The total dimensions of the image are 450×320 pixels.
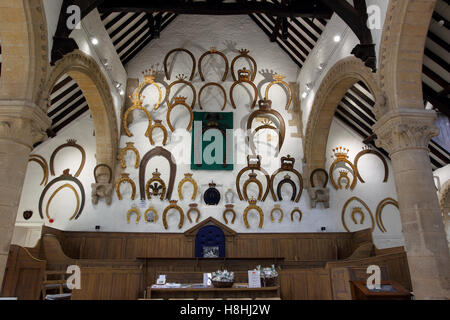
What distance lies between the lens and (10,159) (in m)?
4.36

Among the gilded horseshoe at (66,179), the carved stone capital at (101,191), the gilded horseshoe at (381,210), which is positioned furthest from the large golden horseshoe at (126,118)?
the gilded horseshoe at (381,210)

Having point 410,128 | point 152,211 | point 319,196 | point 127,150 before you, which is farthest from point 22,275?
point 319,196

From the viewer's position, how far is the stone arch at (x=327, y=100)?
20.8ft

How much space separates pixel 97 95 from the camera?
833 centimetres

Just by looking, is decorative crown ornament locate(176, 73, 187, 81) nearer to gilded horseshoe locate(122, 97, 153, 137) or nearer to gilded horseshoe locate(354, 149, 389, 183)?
gilded horseshoe locate(122, 97, 153, 137)

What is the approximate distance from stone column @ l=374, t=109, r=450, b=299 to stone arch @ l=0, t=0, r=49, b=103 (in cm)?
555

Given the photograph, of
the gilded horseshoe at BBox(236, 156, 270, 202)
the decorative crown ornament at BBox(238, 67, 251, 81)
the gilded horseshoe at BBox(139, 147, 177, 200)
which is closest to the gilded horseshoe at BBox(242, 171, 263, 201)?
the gilded horseshoe at BBox(236, 156, 270, 202)

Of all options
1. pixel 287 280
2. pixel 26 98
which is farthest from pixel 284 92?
pixel 26 98

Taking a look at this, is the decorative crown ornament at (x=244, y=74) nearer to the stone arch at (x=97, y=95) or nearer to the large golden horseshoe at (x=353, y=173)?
the large golden horseshoe at (x=353, y=173)

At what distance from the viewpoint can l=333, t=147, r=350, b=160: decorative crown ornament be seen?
9948 mm

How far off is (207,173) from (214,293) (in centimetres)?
515

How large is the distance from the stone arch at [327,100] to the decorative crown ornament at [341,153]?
1.90 feet

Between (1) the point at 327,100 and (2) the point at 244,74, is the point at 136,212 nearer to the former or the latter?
(2) the point at 244,74

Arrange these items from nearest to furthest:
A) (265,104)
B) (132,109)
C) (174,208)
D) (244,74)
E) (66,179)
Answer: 1. (174,208)
2. (66,179)
3. (132,109)
4. (265,104)
5. (244,74)
